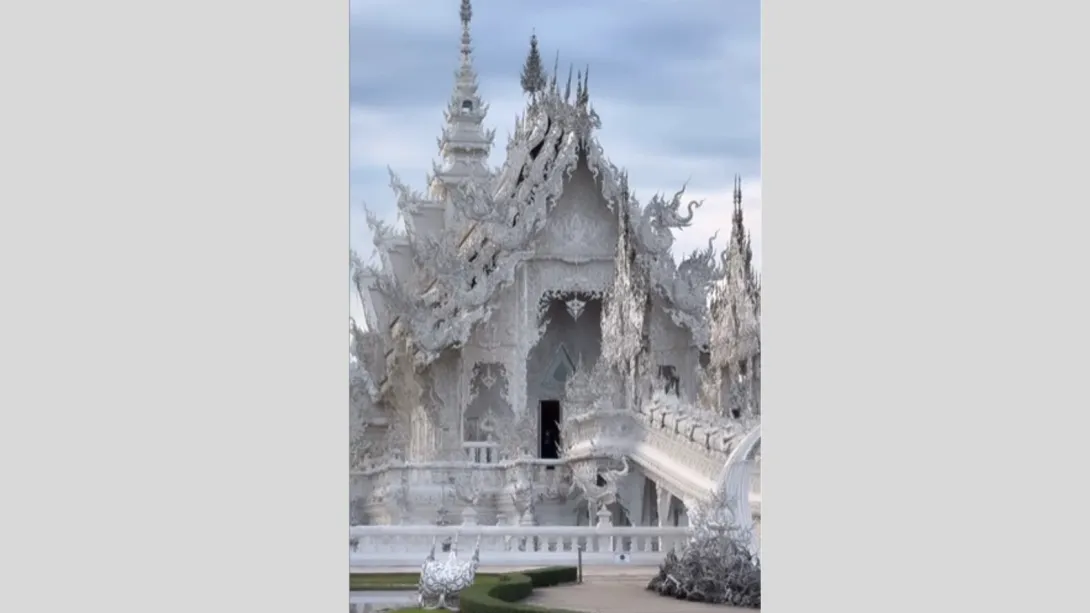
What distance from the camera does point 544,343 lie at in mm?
10805

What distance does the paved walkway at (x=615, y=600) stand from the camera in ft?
27.0

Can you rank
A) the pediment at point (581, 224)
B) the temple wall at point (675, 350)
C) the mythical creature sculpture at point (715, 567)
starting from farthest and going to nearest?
the pediment at point (581, 224), the temple wall at point (675, 350), the mythical creature sculpture at point (715, 567)

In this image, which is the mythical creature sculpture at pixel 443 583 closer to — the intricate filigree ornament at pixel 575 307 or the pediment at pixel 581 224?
the intricate filigree ornament at pixel 575 307

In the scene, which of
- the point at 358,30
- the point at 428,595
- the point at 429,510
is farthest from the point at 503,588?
the point at 358,30

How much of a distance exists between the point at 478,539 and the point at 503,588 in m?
0.75

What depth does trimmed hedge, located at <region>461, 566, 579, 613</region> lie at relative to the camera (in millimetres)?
8086

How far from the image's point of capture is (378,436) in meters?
9.98

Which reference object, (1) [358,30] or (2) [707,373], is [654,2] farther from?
(2) [707,373]

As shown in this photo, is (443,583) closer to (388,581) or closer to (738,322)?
(388,581)

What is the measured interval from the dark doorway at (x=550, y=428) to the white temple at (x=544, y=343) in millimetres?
11

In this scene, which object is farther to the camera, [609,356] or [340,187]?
[609,356]

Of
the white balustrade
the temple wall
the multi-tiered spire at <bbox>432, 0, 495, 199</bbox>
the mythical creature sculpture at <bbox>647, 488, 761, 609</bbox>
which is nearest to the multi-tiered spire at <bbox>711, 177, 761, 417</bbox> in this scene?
the temple wall

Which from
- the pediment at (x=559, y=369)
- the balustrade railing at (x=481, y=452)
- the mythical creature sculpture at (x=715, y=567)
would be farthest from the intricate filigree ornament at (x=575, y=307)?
the mythical creature sculpture at (x=715, y=567)

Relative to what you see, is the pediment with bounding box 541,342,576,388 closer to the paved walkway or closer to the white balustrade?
the white balustrade
